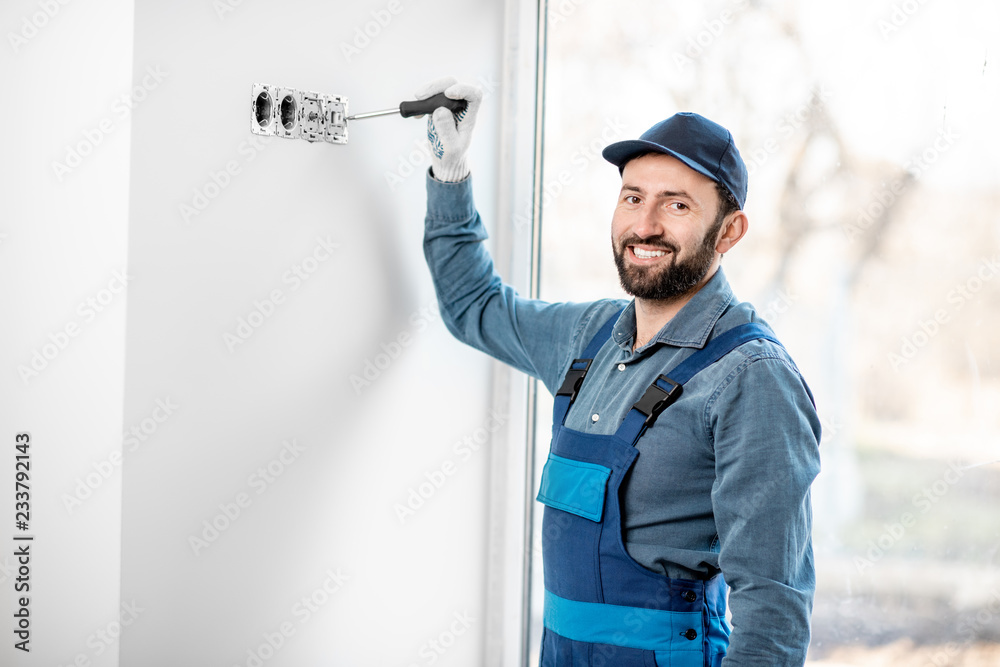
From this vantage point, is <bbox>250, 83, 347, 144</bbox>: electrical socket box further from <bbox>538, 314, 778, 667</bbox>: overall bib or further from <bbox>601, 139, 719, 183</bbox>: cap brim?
<bbox>538, 314, 778, 667</bbox>: overall bib

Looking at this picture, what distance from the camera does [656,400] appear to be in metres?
1.29

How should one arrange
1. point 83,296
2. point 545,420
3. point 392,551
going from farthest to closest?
point 545,420
point 392,551
point 83,296

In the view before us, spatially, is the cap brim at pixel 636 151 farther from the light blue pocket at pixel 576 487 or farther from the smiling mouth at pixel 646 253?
the light blue pocket at pixel 576 487

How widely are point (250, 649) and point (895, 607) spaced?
3.62 ft

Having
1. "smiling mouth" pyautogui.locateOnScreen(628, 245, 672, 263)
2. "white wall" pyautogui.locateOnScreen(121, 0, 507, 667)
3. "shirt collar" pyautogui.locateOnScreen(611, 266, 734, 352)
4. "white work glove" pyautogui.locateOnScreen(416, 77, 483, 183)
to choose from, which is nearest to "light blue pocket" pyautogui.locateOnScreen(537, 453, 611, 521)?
"shirt collar" pyautogui.locateOnScreen(611, 266, 734, 352)

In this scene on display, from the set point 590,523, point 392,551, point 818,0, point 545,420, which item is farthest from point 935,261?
point 392,551

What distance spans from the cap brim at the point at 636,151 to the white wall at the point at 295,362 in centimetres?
45

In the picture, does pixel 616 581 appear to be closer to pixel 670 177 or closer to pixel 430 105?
pixel 670 177

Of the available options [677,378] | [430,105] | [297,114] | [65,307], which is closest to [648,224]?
[677,378]

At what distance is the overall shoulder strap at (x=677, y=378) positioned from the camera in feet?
4.22

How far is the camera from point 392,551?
1743mm

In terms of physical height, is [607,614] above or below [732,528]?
below

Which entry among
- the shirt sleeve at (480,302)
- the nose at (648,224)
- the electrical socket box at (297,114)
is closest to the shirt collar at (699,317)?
the nose at (648,224)

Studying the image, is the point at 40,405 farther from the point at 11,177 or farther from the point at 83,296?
the point at 11,177
